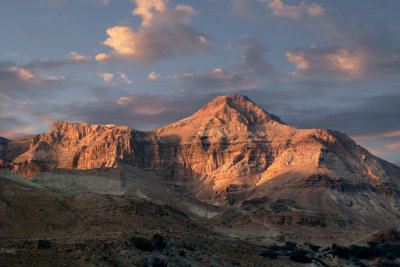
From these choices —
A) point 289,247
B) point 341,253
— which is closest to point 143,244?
point 341,253

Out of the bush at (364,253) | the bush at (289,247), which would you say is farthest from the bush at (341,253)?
the bush at (289,247)

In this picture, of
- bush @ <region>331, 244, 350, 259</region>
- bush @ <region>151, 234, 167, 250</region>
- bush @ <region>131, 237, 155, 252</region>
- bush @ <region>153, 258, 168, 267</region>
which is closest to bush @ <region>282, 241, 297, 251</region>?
bush @ <region>331, 244, 350, 259</region>

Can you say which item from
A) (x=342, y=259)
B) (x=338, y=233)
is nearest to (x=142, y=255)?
(x=342, y=259)

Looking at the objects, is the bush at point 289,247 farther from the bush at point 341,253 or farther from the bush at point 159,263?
the bush at point 159,263

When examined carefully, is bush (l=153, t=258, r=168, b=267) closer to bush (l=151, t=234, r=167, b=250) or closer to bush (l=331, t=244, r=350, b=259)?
bush (l=151, t=234, r=167, b=250)

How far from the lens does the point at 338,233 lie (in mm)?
154750

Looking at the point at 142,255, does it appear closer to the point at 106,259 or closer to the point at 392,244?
the point at 106,259

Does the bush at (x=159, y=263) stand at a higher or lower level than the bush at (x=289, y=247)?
higher

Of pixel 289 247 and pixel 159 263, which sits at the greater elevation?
pixel 159 263

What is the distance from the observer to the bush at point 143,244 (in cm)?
6192

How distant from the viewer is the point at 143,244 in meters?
62.4

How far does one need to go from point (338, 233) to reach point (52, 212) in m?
102

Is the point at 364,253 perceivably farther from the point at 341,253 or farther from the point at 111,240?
the point at 111,240

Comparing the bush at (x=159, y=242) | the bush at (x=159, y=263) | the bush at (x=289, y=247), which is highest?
the bush at (x=159, y=242)
